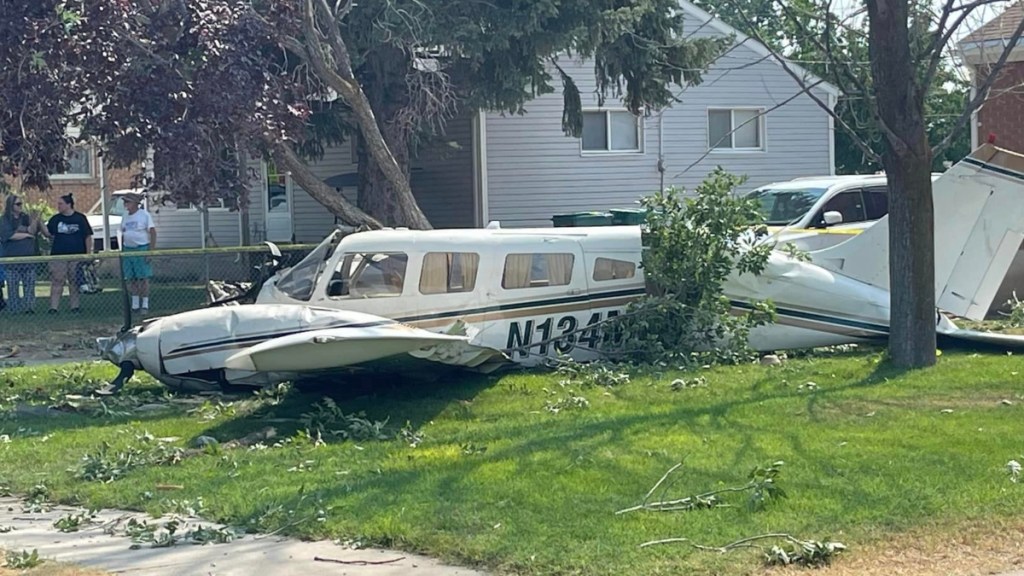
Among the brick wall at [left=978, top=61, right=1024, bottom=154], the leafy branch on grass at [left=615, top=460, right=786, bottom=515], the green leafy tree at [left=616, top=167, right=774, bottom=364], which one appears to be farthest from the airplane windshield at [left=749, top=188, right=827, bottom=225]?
the leafy branch on grass at [left=615, top=460, right=786, bottom=515]

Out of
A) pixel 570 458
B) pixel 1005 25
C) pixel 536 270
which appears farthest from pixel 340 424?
pixel 1005 25

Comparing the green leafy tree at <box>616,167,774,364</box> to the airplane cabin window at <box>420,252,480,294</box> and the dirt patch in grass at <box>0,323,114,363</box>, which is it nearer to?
the airplane cabin window at <box>420,252,480,294</box>

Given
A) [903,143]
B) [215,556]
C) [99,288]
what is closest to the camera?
[215,556]

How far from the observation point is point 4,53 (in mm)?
13867

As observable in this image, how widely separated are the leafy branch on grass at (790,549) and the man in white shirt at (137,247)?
12.2 m

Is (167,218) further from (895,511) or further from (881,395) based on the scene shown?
(895,511)

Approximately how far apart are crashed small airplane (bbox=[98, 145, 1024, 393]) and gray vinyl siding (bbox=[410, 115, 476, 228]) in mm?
14615

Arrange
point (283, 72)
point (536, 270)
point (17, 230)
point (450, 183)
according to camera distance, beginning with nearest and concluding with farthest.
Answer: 1. point (536, 270)
2. point (283, 72)
3. point (17, 230)
4. point (450, 183)

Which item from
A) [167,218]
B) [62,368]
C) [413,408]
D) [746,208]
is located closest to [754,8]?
[746,208]

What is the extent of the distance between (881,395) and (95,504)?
250 inches

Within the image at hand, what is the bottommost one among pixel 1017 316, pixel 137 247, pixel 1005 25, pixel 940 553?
pixel 940 553

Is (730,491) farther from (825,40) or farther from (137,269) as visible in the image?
(137,269)

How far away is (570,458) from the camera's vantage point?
8719mm

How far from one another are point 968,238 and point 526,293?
486 cm
